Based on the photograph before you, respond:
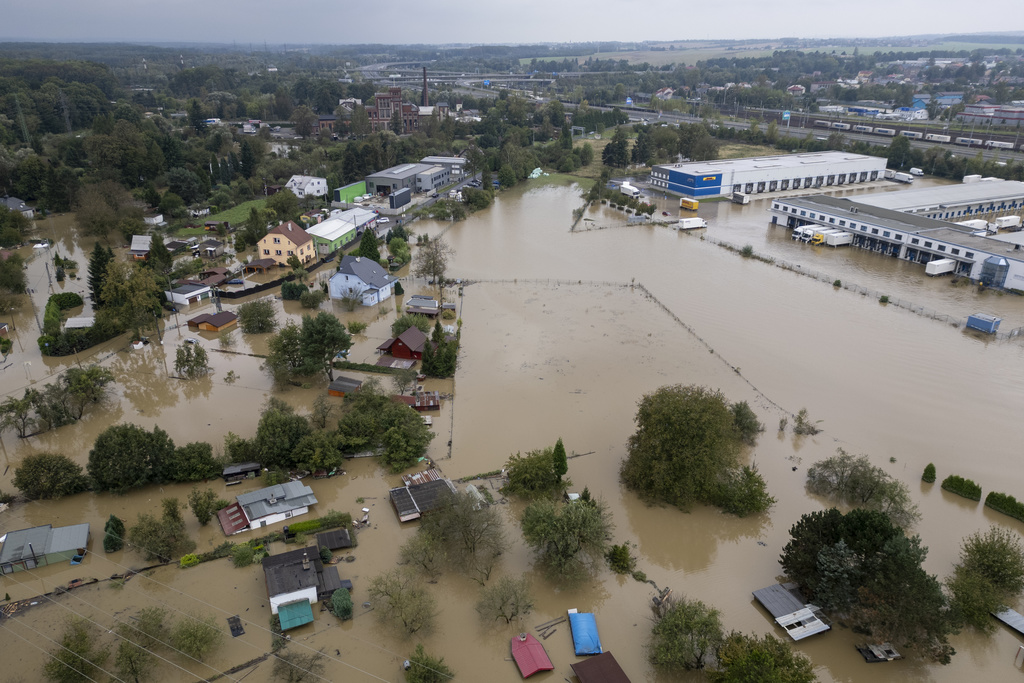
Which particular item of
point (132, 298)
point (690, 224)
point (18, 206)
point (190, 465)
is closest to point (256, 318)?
point (132, 298)

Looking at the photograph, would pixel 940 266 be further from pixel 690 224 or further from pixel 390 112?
pixel 390 112

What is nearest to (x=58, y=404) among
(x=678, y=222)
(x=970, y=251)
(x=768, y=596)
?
(x=768, y=596)

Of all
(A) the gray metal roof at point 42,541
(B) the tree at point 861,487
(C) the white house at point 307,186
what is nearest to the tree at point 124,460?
(A) the gray metal roof at point 42,541

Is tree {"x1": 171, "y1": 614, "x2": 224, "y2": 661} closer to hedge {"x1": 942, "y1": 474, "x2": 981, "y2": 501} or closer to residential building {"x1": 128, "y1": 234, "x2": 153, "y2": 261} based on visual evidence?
hedge {"x1": 942, "y1": 474, "x2": 981, "y2": 501}

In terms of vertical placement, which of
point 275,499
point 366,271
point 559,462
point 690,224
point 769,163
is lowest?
point 275,499

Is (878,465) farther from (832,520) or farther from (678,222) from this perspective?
(678,222)
